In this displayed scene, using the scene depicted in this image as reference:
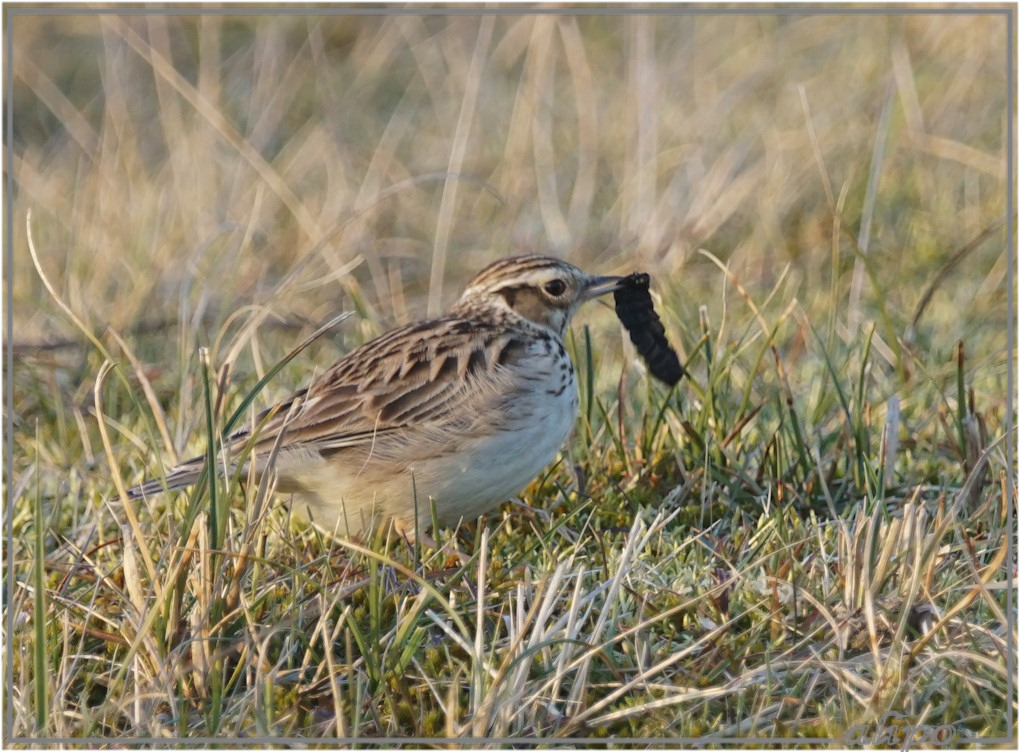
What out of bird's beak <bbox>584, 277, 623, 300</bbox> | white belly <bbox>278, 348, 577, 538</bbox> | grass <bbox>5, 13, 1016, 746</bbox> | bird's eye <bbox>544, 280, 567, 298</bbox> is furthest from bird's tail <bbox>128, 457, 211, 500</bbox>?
bird's beak <bbox>584, 277, 623, 300</bbox>

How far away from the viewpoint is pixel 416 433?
17.9 ft

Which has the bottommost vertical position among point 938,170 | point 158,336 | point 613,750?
point 613,750

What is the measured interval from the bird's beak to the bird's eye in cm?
12

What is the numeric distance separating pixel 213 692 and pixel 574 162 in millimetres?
6284

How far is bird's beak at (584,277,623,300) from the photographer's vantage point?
616 cm

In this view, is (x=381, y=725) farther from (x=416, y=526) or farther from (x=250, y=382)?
(x=250, y=382)

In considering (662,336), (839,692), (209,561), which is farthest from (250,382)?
(839,692)

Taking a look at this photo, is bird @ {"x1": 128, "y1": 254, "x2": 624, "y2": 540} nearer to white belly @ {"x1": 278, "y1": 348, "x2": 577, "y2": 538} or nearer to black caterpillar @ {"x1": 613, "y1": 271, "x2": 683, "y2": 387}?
white belly @ {"x1": 278, "y1": 348, "x2": 577, "y2": 538}

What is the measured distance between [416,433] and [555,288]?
1066 mm

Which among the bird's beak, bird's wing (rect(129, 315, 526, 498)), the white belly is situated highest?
the bird's beak

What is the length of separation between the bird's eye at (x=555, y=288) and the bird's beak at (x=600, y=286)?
117 millimetres

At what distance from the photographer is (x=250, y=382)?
7.14 m

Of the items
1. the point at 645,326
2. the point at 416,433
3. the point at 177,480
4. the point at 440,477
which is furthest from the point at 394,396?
the point at 645,326

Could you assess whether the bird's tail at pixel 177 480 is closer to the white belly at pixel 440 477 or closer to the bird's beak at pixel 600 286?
the white belly at pixel 440 477
